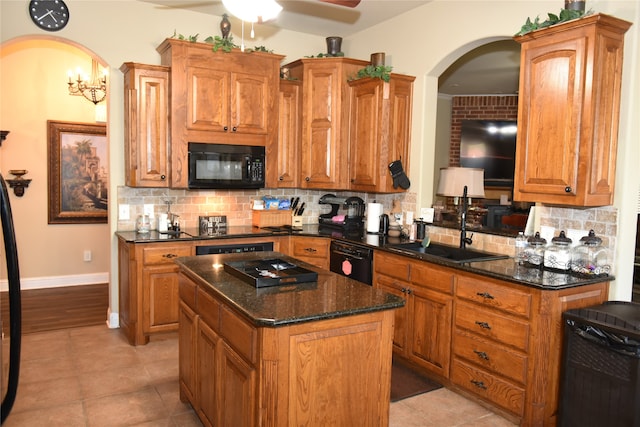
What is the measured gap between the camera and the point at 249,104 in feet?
15.2

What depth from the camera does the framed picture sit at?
596 cm

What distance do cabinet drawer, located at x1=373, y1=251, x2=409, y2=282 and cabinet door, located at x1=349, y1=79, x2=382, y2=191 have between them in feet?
2.74

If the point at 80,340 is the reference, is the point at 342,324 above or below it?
above

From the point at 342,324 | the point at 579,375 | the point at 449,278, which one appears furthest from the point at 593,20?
the point at 342,324

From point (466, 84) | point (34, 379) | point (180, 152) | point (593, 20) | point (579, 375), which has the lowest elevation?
point (34, 379)

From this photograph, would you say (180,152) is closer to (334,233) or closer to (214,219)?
(214,219)

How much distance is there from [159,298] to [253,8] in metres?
2.66

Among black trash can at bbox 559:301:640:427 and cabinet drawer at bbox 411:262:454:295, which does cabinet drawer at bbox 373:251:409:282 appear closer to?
cabinet drawer at bbox 411:262:454:295

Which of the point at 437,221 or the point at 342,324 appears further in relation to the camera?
the point at 437,221

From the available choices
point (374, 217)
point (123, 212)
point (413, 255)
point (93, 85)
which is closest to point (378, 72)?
point (374, 217)

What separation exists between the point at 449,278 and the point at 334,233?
1.58 m

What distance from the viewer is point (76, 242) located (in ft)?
20.2

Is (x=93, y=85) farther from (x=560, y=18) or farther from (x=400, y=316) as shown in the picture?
(x=560, y=18)

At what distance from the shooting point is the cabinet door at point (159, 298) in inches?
162
